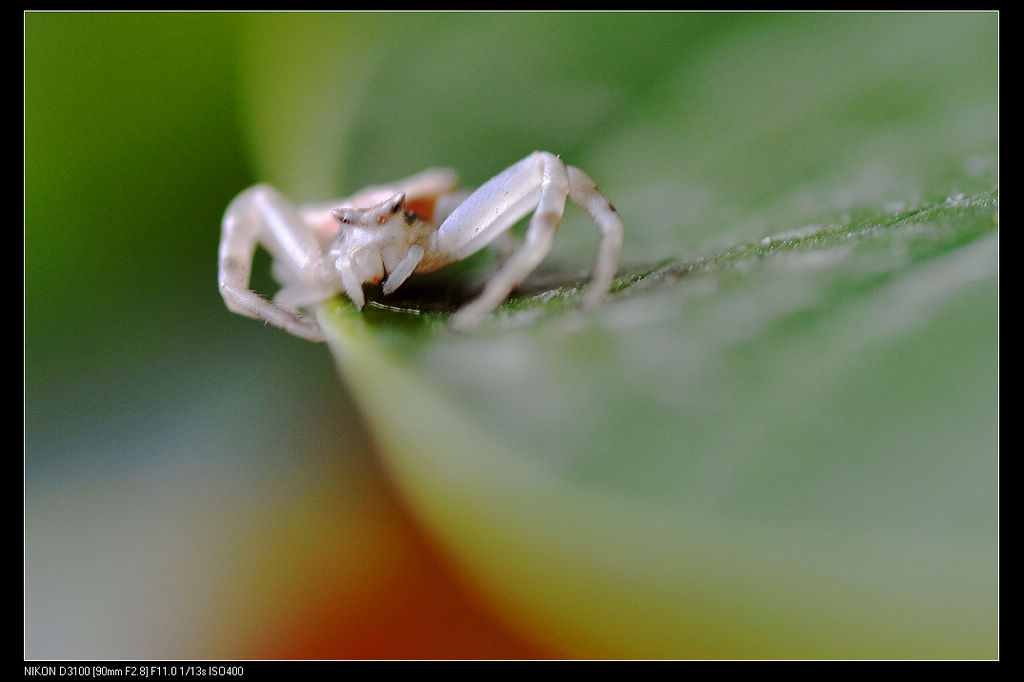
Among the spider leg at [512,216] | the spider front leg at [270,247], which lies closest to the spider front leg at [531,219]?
the spider leg at [512,216]

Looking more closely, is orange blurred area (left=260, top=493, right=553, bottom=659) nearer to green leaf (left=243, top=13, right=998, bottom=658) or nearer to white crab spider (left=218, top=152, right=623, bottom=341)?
green leaf (left=243, top=13, right=998, bottom=658)

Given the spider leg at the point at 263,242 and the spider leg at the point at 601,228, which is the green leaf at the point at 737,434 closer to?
the spider leg at the point at 601,228

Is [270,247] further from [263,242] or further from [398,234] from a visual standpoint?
[398,234]

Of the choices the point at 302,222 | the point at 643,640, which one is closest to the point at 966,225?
the point at 643,640

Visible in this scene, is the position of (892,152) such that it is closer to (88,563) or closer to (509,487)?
(509,487)

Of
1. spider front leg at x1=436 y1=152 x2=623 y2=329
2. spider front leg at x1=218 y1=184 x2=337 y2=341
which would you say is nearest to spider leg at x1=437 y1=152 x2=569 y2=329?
spider front leg at x1=436 y1=152 x2=623 y2=329

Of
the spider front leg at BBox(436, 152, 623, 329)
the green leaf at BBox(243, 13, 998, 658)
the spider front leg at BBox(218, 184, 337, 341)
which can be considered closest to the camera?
the green leaf at BBox(243, 13, 998, 658)

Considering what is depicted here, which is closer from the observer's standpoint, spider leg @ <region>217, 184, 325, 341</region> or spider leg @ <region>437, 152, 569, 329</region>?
spider leg @ <region>437, 152, 569, 329</region>
